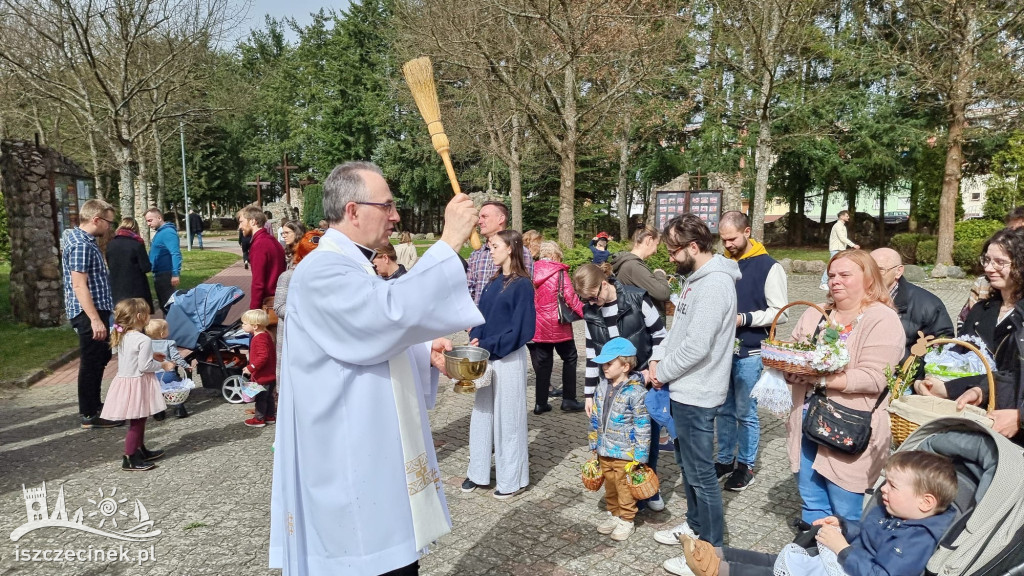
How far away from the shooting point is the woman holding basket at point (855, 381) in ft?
10.9

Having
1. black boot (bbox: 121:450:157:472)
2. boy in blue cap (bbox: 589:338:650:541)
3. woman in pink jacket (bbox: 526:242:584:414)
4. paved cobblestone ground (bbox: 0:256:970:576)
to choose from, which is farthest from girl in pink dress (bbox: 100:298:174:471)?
boy in blue cap (bbox: 589:338:650:541)

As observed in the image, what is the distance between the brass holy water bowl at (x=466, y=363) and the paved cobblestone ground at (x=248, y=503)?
0.73 m

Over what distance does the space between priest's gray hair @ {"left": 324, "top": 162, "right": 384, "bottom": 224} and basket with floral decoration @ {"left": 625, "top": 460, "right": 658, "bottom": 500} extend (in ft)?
8.58

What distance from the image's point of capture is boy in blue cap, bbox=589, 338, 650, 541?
165 inches

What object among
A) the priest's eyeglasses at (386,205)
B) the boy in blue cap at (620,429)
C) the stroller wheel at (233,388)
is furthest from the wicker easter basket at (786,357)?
the stroller wheel at (233,388)

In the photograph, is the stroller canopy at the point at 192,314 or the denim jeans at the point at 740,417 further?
the stroller canopy at the point at 192,314

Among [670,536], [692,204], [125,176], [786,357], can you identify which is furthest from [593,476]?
[125,176]

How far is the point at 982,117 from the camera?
20344 millimetres

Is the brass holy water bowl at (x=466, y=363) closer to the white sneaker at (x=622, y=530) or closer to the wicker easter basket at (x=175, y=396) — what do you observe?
the white sneaker at (x=622, y=530)

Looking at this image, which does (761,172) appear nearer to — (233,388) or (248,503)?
(233,388)

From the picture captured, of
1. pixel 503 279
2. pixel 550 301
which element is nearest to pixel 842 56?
pixel 550 301

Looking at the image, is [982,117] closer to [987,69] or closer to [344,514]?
[987,69]

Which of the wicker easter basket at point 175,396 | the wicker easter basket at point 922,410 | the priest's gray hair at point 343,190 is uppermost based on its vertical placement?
the priest's gray hair at point 343,190

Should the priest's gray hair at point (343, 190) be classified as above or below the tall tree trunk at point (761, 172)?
below
